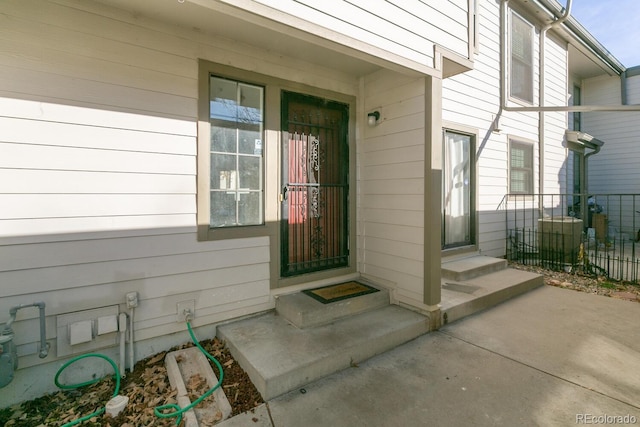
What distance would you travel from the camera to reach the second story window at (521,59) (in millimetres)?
5680

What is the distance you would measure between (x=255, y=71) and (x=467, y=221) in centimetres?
398

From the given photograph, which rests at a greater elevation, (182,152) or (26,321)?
(182,152)

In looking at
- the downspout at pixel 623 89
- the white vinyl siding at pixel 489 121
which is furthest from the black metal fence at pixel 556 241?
the downspout at pixel 623 89

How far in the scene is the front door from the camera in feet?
15.1

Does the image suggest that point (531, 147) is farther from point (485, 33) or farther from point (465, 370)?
point (465, 370)

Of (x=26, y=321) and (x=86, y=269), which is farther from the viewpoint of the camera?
(x=86, y=269)

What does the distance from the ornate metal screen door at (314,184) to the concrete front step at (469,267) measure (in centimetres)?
154

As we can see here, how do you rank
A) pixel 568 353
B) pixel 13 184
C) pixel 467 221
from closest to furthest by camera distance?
pixel 13 184
pixel 568 353
pixel 467 221

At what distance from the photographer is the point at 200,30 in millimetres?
2641

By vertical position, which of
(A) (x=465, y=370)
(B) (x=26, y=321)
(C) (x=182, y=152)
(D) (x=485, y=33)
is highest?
(D) (x=485, y=33)

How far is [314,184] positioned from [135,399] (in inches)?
96.3

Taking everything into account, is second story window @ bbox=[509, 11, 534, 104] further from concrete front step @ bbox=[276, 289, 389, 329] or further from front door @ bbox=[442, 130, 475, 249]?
concrete front step @ bbox=[276, 289, 389, 329]

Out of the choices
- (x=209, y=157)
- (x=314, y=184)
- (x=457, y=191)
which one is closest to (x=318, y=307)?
(x=314, y=184)

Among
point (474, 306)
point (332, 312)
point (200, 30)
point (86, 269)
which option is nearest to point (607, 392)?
point (474, 306)
